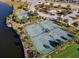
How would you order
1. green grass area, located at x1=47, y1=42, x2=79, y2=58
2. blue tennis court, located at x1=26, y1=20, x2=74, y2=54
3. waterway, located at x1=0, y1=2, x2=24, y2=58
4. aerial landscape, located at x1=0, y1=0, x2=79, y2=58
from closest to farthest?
green grass area, located at x1=47, y1=42, x2=79, y2=58
waterway, located at x1=0, y1=2, x2=24, y2=58
aerial landscape, located at x1=0, y1=0, x2=79, y2=58
blue tennis court, located at x1=26, y1=20, x2=74, y2=54

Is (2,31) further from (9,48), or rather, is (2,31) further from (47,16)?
(47,16)

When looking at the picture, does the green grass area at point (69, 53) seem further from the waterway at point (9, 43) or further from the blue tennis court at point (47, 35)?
the waterway at point (9, 43)

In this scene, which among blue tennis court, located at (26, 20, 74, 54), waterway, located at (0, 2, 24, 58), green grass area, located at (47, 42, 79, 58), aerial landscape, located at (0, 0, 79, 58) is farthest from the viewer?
blue tennis court, located at (26, 20, 74, 54)

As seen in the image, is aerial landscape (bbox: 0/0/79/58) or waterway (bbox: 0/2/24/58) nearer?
waterway (bbox: 0/2/24/58)

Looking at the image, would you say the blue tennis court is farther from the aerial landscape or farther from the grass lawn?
the grass lawn

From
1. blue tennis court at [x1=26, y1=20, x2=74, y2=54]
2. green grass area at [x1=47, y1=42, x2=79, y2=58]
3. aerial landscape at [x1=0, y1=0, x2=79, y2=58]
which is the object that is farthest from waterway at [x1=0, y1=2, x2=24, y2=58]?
green grass area at [x1=47, y1=42, x2=79, y2=58]

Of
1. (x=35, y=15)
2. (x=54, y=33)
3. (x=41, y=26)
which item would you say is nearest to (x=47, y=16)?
(x=35, y=15)

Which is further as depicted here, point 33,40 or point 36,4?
point 36,4

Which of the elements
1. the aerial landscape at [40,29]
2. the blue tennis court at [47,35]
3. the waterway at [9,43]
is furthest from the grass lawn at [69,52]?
the waterway at [9,43]
